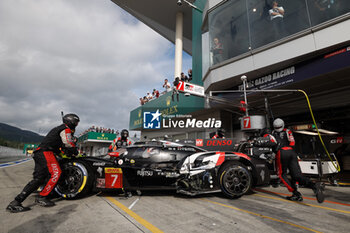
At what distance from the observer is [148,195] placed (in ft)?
13.2

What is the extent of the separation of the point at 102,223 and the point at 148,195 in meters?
1.70

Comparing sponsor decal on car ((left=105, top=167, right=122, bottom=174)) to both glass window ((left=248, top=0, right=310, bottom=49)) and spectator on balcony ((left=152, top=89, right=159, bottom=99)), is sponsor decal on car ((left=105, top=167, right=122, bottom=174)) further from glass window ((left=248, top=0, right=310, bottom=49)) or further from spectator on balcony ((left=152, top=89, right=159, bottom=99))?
spectator on balcony ((left=152, top=89, right=159, bottom=99))

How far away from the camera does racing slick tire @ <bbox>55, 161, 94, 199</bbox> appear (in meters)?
3.60

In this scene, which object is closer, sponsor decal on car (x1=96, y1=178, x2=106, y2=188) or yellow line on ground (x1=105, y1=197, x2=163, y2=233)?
yellow line on ground (x1=105, y1=197, x2=163, y2=233)

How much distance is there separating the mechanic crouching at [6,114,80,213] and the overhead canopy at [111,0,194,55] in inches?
870

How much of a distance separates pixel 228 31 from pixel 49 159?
9458mm

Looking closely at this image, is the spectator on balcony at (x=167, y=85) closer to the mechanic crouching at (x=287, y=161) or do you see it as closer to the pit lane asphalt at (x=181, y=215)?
the mechanic crouching at (x=287, y=161)

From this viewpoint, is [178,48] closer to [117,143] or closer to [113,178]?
[117,143]

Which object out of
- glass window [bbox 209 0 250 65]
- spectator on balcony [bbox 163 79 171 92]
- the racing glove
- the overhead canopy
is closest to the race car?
the racing glove

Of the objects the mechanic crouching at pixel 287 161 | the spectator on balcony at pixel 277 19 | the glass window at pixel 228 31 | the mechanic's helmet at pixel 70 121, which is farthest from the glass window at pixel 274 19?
the mechanic's helmet at pixel 70 121

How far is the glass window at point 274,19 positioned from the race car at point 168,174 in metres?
6.07

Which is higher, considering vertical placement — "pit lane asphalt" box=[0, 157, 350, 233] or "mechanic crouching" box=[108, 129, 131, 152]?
"mechanic crouching" box=[108, 129, 131, 152]

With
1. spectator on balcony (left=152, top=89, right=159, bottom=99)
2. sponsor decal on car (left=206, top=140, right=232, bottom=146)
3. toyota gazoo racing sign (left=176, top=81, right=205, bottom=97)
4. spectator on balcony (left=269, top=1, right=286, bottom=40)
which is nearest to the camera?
spectator on balcony (left=269, top=1, right=286, bottom=40)

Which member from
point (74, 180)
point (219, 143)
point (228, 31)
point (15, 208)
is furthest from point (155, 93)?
point (15, 208)
